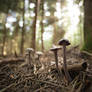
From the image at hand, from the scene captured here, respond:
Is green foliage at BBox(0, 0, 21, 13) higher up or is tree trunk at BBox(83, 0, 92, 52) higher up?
green foliage at BBox(0, 0, 21, 13)

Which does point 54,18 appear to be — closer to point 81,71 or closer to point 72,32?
point 72,32

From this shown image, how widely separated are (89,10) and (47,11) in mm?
10035

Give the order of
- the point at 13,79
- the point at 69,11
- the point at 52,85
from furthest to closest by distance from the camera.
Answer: the point at 69,11
the point at 13,79
the point at 52,85

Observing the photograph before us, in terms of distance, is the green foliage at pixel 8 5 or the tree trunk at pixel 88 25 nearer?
the tree trunk at pixel 88 25

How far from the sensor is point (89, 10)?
13.8ft

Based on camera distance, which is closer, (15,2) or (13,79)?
(13,79)

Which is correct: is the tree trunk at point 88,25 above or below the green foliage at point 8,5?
below

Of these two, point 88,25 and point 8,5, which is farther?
point 8,5

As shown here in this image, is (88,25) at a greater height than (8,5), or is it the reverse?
(8,5)

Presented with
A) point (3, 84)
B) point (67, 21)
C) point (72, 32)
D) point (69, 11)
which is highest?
point (69, 11)

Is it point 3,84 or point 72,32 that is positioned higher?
point 72,32

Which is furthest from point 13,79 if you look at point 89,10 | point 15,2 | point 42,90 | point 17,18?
point 17,18

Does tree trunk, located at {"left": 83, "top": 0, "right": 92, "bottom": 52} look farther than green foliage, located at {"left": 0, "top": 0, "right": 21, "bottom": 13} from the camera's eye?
No

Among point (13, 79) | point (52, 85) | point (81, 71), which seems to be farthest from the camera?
point (13, 79)
